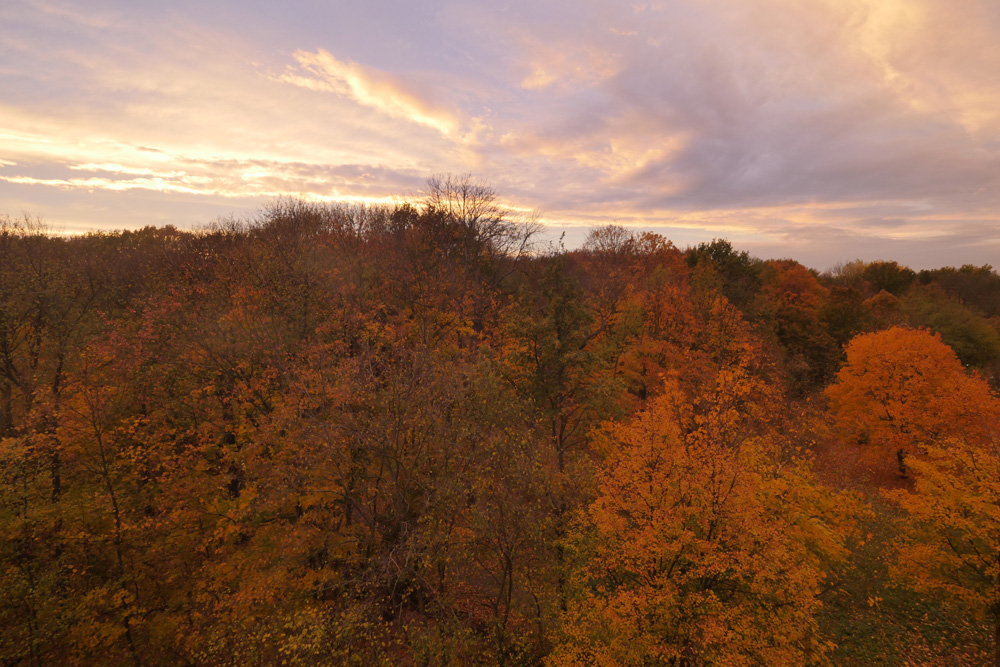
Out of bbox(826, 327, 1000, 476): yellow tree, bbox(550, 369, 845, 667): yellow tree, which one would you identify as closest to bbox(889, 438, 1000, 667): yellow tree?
bbox(550, 369, 845, 667): yellow tree

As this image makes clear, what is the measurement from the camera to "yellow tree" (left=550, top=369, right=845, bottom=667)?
13.2 metres

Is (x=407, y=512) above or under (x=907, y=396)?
under

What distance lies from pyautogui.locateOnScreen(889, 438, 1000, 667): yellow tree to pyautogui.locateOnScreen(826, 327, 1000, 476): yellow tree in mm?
16371

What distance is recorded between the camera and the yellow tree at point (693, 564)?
43.3 feet

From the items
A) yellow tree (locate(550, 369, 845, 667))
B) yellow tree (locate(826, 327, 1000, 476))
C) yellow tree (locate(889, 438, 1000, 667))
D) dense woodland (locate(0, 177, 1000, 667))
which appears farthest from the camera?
yellow tree (locate(826, 327, 1000, 476))

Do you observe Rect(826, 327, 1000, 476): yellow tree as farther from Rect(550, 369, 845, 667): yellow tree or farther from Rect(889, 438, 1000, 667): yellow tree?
Rect(550, 369, 845, 667): yellow tree

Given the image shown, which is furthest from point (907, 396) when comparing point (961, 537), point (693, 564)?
point (693, 564)

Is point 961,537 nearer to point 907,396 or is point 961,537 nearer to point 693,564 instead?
point 693,564

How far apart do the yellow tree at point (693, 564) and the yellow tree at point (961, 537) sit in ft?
12.1

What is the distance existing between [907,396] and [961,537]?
21.3 meters

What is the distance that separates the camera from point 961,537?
1655 centimetres

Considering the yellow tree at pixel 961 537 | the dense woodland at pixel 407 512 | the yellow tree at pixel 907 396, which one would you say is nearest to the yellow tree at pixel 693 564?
the dense woodland at pixel 407 512

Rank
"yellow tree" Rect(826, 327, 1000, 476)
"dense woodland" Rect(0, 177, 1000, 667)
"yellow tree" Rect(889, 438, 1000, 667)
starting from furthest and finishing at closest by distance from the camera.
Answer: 1. "yellow tree" Rect(826, 327, 1000, 476)
2. "yellow tree" Rect(889, 438, 1000, 667)
3. "dense woodland" Rect(0, 177, 1000, 667)

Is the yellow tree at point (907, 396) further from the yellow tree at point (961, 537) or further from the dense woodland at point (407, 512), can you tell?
the yellow tree at point (961, 537)
